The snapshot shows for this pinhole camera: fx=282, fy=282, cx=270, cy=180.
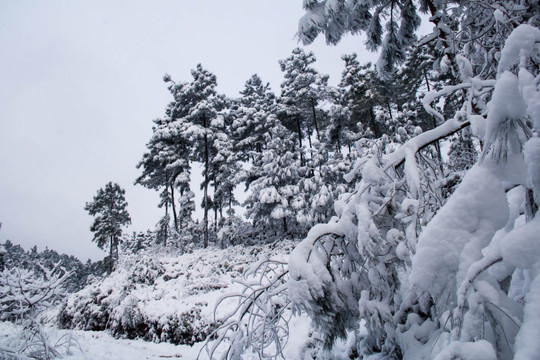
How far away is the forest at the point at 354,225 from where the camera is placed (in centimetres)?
93

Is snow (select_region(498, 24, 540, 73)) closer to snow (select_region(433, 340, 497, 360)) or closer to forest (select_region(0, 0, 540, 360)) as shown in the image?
forest (select_region(0, 0, 540, 360))

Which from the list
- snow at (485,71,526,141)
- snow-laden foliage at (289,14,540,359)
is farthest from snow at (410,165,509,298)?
snow at (485,71,526,141)

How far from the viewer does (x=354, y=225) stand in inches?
78.5

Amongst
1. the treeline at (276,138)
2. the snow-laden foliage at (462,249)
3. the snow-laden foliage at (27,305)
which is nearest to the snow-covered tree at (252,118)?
the treeline at (276,138)

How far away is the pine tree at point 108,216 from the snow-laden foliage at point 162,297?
19088 millimetres

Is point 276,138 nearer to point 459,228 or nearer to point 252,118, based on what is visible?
point 252,118

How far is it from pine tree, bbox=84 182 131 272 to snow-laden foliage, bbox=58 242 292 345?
1909 centimetres

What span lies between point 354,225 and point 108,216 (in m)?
36.7

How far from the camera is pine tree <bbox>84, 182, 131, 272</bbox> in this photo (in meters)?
32.1

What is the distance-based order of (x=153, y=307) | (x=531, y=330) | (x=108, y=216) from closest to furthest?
(x=531, y=330) → (x=153, y=307) → (x=108, y=216)

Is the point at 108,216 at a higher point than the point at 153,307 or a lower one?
higher

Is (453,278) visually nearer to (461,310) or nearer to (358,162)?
(461,310)

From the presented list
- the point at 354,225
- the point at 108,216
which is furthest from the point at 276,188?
the point at 108,216

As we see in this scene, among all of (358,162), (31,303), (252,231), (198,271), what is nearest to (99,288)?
(198,271)
